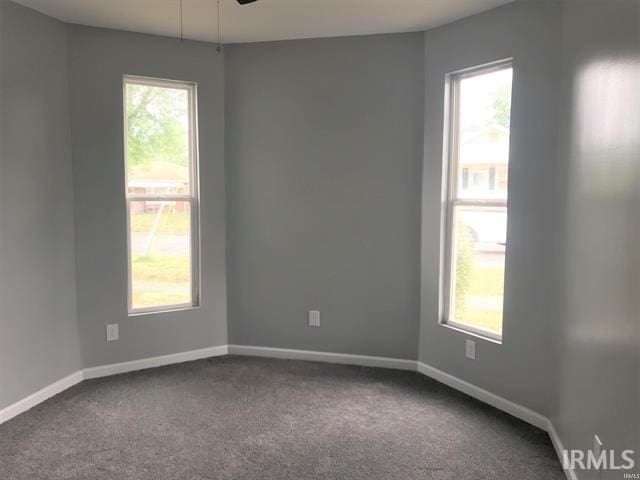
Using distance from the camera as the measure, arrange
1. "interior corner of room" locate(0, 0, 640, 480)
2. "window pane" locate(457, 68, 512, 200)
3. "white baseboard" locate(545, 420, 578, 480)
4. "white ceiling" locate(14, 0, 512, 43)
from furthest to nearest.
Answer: "window pane" locate(457, 68, 512, 200), "white ceiling" locate(14, 0, 512, 43), "interior corner of room" locate(0, 0, 640, 480), "white baseboard" locate(545, 420, 578, 480)

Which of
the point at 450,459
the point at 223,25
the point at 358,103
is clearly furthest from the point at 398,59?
the point at 450,459

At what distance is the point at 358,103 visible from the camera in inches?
154

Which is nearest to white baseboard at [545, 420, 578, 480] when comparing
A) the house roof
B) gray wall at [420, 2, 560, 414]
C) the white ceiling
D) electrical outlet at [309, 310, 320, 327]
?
gray wall at [420, 2, 560, 414]

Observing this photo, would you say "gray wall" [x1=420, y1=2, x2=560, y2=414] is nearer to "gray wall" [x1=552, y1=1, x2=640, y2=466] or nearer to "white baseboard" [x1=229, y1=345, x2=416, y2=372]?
"gray wall" [x1=552, y1=1, x2=640, y2=466]

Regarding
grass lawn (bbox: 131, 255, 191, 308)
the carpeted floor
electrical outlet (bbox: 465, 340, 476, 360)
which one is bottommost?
the carpeted floor

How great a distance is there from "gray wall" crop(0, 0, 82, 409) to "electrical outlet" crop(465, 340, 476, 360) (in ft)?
9.13

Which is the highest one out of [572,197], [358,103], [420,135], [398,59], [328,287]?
[398,59]

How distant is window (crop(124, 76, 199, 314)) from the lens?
388 centimetres

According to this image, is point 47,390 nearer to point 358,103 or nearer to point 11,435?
point 11,435

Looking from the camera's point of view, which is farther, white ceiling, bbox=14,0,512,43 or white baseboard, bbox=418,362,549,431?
white ceiling, bbox=14,0,512,43

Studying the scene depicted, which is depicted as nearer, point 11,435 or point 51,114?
point 11,435

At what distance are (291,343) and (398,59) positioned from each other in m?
2.39

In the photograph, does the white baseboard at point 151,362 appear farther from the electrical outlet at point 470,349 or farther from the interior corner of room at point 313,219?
the electrical outlet at point 470,349

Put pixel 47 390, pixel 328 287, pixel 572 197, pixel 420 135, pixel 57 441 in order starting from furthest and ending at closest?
pixel 328 287
pixel 420 135
pixel 47 390
pixel 57 441
pixel 572 197
